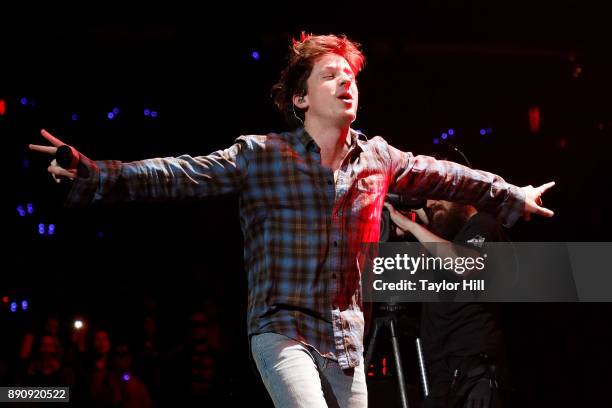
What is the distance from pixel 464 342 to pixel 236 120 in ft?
10.9

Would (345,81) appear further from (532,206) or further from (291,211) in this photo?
(532,206)

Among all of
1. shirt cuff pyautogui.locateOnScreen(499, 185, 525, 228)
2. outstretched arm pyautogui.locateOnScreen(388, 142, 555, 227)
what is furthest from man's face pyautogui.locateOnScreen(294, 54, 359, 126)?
shirt cuff pyautogui.locateOnScreen(499, 185, 525, 228)

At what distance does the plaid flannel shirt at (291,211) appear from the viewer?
201cm

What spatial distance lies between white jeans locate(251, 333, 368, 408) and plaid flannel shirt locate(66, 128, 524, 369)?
33mm

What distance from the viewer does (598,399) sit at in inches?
241

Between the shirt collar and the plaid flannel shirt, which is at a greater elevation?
the shirt collar

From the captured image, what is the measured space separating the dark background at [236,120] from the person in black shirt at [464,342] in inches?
66.6

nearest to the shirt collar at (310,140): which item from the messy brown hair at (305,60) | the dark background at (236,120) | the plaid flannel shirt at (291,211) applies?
the plaid flannel shirt at (291,211)

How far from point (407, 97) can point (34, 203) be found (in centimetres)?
344

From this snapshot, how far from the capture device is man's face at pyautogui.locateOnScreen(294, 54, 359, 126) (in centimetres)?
231

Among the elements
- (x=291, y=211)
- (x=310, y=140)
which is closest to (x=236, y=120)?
(x=310, y=140)

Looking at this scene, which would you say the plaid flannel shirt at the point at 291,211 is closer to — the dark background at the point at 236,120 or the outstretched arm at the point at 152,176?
the outstretched arm at the point at 152,176

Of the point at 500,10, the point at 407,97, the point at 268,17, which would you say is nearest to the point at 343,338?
the point at 268,17

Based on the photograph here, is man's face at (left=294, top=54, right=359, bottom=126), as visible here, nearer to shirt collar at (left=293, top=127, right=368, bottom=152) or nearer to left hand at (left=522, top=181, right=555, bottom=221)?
shirt collar at (left=293, top=127, right=368, bottom=152)
